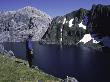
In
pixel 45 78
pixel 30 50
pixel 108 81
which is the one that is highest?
pixel 30 50

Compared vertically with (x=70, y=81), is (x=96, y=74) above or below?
below

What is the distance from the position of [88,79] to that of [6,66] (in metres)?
70.6

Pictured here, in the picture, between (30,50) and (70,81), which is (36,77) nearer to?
(70,81)

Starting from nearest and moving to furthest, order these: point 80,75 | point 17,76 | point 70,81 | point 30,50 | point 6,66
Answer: point 70,81 < point 17,76 < point 6,66 < point 30,50 < point 80,75

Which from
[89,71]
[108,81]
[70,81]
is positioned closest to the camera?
[70,81]

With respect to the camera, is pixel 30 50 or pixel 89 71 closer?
pixel 30 50

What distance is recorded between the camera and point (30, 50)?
105ft

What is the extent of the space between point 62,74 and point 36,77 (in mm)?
83965

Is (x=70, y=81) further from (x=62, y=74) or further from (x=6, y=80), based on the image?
(x=62, y=74)

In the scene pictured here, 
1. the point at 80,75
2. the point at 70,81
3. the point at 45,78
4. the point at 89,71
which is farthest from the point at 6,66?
the point at 89,71

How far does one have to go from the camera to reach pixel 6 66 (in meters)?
29.7

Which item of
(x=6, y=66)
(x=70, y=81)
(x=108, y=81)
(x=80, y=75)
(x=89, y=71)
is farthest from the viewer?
(x=89, y=71)

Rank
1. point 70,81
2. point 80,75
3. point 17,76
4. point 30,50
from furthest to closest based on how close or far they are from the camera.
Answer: point 80,75 < point 30,50 < point 17,76 < point 70,81

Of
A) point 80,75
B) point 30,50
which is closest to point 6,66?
point 30,50
